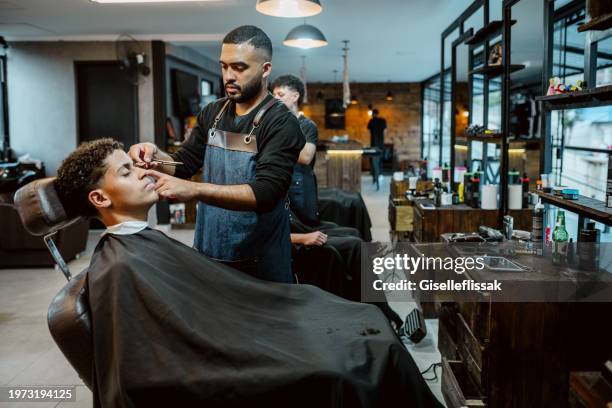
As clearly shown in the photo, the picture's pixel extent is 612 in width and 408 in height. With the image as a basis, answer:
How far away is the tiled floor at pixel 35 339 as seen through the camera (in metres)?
2.85

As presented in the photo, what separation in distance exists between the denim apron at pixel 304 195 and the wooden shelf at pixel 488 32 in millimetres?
1526

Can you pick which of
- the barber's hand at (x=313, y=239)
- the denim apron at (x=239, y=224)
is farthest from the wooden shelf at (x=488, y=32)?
the denim apron at (x=239, y=224)

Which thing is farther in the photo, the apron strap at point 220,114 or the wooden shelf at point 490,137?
the wooden shelf at point 490,137

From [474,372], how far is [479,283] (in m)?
0.37

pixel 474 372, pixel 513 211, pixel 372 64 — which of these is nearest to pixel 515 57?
pixel 372 64

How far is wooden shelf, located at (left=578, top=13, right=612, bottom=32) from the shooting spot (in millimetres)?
2065

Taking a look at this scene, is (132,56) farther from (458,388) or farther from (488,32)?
(458,388)

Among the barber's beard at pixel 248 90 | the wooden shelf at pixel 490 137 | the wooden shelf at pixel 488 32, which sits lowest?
the wooden shelf at pixel 490 137

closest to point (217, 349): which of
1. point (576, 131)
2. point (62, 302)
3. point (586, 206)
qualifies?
point (62, 302)

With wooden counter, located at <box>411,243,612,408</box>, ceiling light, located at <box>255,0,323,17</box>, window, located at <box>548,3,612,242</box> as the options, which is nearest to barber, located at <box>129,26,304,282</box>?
wooden counter, located at <box>411,243,612,408</box>

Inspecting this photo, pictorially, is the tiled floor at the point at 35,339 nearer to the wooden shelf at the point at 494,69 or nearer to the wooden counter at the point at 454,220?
the wooden counter at the point at 454,220

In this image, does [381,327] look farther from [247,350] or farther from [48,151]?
[48,151]

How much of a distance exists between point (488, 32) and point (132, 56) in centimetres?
437

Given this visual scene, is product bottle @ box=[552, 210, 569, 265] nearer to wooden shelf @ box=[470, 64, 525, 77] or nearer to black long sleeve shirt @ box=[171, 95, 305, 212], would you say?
black long sleeve shirt @ box=[171, 95, 305, 212]
